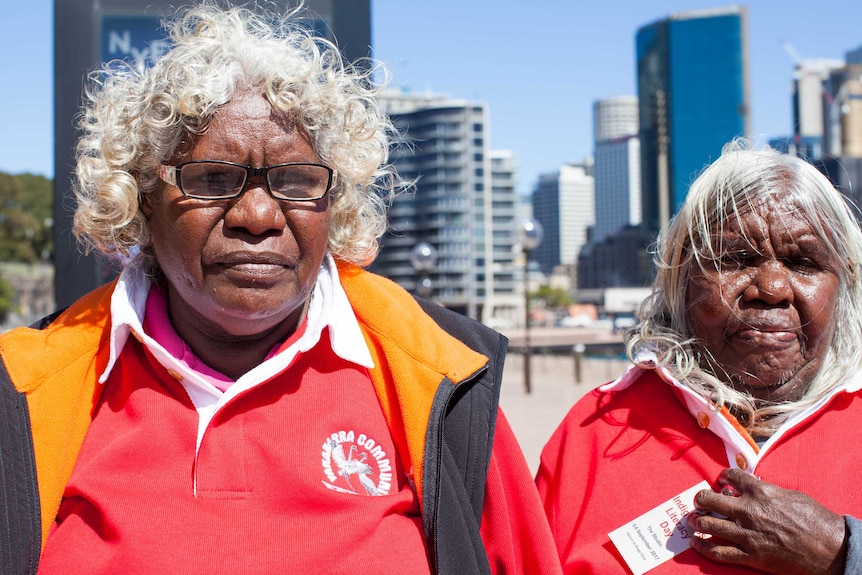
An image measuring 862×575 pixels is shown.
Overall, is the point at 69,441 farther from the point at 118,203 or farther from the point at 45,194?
the point at 45,194

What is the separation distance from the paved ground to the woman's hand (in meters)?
5.27

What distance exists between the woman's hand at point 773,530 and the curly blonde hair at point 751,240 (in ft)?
0.83

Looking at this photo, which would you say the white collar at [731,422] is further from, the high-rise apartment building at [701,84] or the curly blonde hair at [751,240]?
the high-rise apartment building at [701,84]

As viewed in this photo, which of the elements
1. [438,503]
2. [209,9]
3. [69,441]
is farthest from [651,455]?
[209,9]

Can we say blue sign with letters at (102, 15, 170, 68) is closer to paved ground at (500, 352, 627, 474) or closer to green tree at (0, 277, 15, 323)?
paved ground at (500, 352, 627, 474)

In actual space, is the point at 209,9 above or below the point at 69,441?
above

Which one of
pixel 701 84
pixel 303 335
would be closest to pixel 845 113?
pixel 701 84

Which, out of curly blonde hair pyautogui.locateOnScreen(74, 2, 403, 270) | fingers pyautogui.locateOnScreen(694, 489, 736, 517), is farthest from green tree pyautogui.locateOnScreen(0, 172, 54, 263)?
fingers pyautogui.locateOnScreen(694, 489, 736, 517)

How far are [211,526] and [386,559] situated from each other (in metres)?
0.39

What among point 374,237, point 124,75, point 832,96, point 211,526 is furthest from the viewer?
point 832,96

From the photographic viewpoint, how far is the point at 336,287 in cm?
207

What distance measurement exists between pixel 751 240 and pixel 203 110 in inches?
55.4

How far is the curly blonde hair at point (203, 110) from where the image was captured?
1.84m

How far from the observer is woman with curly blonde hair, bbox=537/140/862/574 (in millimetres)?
1975
